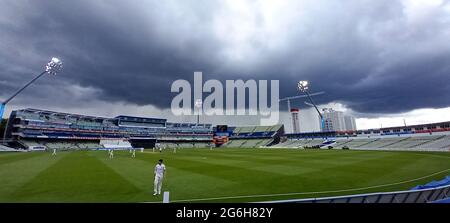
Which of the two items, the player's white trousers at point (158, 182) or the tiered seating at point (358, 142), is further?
the tiered seating at point (358, 142)

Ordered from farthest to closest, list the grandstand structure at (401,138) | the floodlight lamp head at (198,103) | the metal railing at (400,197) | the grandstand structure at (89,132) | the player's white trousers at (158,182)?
the floodlight lamp head at (198,103) → the grandstand structure at (89,132) → the grandstand structure at (401,138) → the player's white trousers at (158,182) → the metal railing at (400,197)

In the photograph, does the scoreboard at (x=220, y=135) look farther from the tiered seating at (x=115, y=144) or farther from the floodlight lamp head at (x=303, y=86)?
the floodlight lamp head at (x=303, y=86)

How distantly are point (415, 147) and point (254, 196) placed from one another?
64.7 metres

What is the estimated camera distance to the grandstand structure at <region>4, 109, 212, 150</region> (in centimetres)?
7931

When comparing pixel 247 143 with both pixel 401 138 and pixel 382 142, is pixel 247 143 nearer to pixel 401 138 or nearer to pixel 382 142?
pixel 382 142

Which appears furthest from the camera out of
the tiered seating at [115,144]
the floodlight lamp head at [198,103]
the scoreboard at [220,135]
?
the scoreboard at [220,135]

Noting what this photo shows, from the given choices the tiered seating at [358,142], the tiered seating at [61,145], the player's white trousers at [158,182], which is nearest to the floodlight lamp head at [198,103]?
the tiered seating at [61,145]

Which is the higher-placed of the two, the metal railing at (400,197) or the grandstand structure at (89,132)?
the grandstand structure at (89,132)

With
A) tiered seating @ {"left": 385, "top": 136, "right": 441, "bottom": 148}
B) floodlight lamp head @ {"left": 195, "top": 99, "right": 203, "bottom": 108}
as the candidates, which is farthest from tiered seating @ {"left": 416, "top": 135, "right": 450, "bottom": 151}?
floodlight lamp head @ {"left": 195, "top": 99, "right": 203, "bottom": 108}

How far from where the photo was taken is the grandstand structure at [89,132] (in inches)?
3123

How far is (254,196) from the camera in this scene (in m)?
12.1

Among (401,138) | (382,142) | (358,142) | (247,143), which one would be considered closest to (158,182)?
(382,142)
